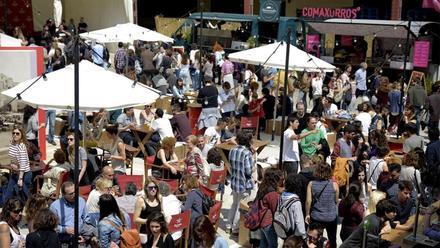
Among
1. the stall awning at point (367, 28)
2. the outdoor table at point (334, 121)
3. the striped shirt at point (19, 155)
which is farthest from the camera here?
the stall awning at point (367, 28)

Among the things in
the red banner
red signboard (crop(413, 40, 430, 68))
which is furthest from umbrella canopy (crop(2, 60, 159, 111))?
the red banner

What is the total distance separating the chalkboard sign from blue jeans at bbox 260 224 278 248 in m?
6.39

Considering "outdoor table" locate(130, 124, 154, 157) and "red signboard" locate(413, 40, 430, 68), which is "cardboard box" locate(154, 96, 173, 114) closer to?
"outdoor table" locate(130, 124, 154, 157)

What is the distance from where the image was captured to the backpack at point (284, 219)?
24.2 feet

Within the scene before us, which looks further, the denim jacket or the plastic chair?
the plastic chair

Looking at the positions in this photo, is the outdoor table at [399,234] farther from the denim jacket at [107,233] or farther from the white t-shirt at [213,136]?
the white t-shirt at [213,136]

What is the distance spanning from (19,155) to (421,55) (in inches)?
664

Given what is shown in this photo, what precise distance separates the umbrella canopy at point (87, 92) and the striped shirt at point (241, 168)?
1652 mm

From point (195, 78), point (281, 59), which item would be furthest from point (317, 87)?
point (195, 78)

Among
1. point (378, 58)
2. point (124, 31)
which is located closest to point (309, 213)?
point (124, 31)

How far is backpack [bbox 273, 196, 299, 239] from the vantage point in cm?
739

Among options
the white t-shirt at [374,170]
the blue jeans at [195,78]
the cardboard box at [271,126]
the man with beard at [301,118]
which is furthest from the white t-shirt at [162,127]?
the blue jeans at [195,78]

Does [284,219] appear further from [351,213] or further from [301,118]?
[301,118]

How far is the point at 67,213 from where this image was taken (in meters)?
7.47
